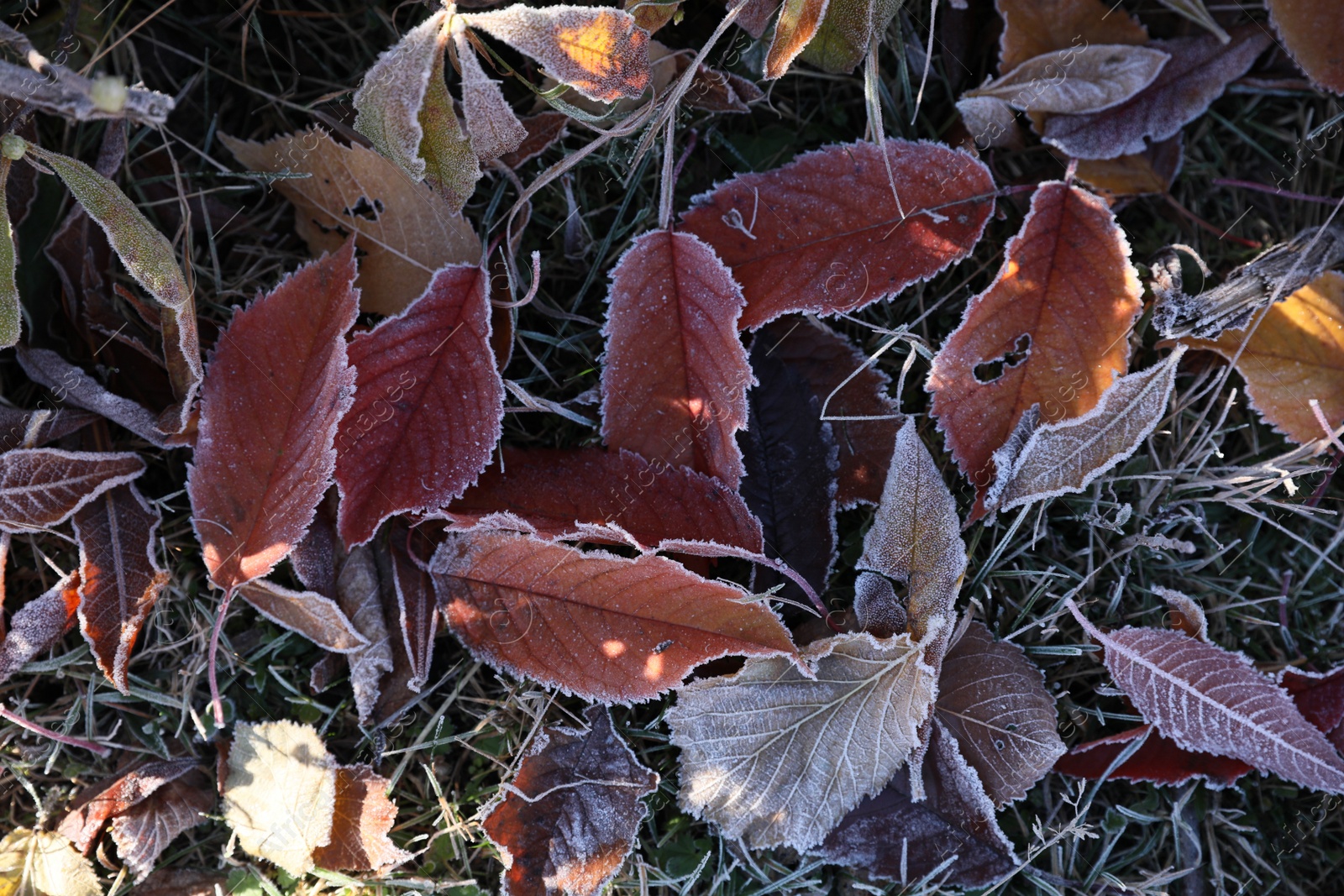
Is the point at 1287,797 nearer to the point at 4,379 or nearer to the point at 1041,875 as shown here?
the point at 1041,875

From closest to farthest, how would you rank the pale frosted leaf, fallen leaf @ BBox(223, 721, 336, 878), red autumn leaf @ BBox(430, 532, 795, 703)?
the pale frosted leaf, red autumn leaf @ BBox(430, 532, 795, 703), fallen leaf @ BBox(223, 721, 336, 878)

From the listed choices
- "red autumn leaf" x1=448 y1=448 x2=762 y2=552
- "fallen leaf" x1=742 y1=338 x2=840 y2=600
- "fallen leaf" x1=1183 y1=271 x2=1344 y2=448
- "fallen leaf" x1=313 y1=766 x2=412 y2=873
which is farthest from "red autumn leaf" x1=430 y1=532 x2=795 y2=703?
Answer: "fallen leaf" x1=1183 y1=271 x2=1344 y2=448

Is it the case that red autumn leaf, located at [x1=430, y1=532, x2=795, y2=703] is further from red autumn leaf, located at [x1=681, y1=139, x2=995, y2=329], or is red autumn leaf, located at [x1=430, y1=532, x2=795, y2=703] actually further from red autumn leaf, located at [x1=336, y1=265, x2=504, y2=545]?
red autumn leaf, located at [x1=681, y1=139, x2=995, y2=329]

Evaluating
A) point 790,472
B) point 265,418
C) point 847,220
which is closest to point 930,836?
point 790,472

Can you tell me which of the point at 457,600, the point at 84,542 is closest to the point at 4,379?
the point at 84,542

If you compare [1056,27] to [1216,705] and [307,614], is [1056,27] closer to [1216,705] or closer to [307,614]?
[1216,705]

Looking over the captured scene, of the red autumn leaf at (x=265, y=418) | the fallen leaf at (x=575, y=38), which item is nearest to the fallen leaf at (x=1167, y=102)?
the fallen leaf at (x=575, y=38)
